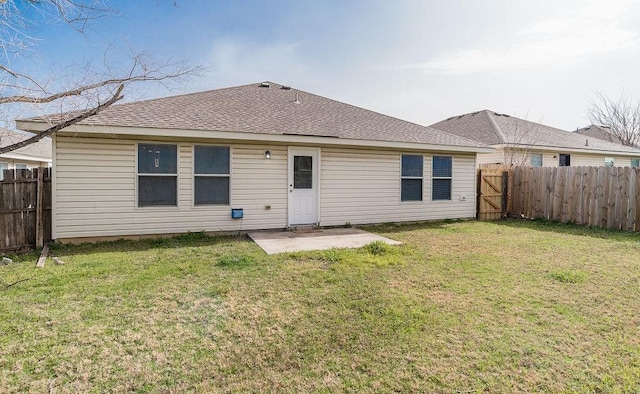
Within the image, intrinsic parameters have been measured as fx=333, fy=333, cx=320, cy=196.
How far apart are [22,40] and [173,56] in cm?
207

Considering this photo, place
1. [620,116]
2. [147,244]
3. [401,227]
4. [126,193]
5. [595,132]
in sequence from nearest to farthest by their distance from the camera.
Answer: [147,244] → [126,193] → [401,227] → [595,132] → [620,116]

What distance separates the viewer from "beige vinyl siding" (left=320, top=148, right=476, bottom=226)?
28.5 feet

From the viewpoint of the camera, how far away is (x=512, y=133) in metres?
15.5

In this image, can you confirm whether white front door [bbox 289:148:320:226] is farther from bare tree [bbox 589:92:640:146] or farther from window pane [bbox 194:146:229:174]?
bare tree [bbox 589:92:640:146]

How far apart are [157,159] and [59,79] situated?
8.51 ft

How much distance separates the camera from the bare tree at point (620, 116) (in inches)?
1086

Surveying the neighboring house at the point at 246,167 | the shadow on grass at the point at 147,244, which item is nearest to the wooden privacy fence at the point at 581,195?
the neighboring house at the point at 246,167

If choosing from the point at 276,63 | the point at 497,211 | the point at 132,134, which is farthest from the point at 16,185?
Result: the point at 497,211

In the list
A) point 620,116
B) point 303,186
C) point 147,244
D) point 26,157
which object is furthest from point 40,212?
point 620,116

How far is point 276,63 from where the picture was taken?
12.2m

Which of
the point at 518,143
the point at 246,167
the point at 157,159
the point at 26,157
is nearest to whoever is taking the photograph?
the point at 157,159

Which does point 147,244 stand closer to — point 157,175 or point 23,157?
point 157,175

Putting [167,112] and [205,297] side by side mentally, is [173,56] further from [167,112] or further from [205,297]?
[205,297]

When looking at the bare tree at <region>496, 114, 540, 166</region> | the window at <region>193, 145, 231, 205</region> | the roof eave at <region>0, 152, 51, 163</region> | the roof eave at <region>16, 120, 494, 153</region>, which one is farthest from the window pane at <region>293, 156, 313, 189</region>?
the roof eave at <region>0, 152, 51, 163</region>
